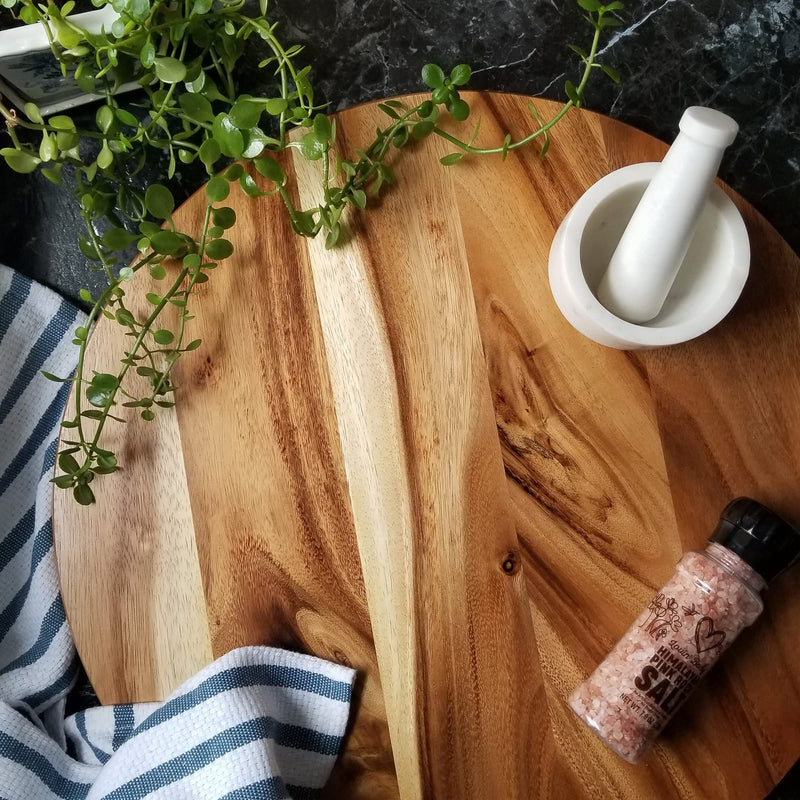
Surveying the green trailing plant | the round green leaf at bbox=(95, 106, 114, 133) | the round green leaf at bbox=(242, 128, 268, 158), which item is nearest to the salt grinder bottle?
the green trailing plant

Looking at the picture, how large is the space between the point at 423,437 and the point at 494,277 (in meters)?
0.14

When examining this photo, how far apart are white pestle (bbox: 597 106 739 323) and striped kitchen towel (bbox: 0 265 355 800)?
353 millimetres

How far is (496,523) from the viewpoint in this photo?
614mm

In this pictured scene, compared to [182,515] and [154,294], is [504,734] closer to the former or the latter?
[182,515]

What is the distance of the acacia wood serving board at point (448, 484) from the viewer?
0.60 m

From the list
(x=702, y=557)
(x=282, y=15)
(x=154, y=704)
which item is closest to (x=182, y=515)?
(x=154, y=704)

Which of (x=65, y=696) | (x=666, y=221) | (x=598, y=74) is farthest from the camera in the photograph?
(x=598, y=74)

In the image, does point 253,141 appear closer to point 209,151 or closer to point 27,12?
point 209,151

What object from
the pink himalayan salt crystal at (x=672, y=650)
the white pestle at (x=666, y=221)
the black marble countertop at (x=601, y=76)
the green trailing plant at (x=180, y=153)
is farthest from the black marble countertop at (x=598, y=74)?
the pink himalayan salt crystal at (x=672, y=650)

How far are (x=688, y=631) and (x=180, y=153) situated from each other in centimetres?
52

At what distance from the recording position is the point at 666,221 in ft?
1.72

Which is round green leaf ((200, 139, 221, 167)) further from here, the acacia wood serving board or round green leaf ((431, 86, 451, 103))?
round green leaf ((431, 86, 451, 103))

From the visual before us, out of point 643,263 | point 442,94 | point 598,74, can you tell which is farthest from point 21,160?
point 598,74

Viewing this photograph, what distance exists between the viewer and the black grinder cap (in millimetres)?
548
